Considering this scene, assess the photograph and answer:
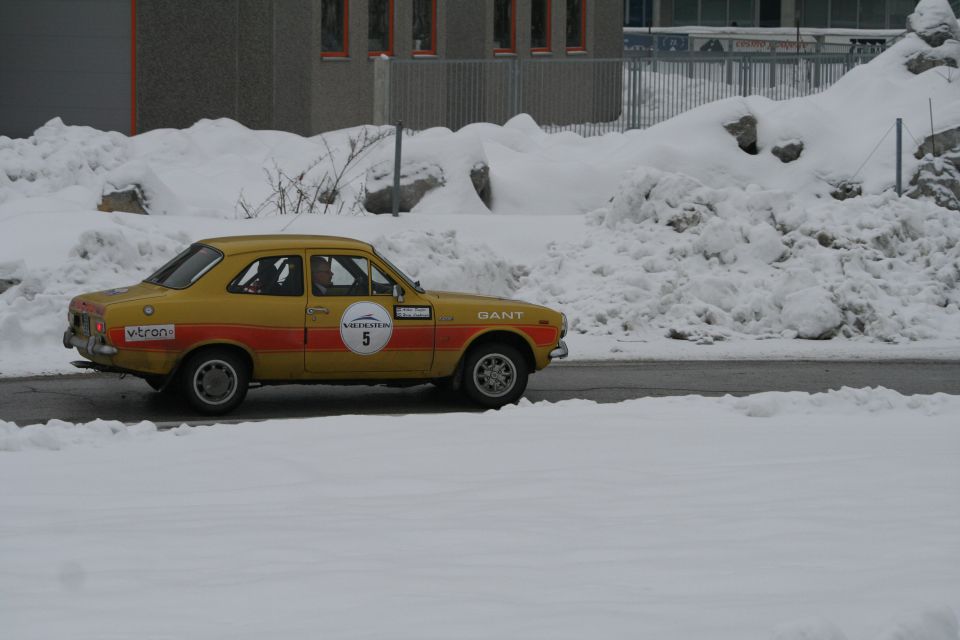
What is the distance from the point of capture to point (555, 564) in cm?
589

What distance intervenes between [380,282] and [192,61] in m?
19.3

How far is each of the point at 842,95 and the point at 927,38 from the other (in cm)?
205

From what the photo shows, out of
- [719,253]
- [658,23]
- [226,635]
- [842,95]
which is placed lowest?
[226,635]

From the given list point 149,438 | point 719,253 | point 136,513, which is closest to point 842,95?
point 719,253

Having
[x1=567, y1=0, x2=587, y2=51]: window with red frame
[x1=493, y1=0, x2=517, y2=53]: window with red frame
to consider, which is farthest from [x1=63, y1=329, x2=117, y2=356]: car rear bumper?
[x1=567, y1=0, x2=587, y2=51]: window with red frame

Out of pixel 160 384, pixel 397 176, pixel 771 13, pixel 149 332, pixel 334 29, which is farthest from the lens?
pixel 771 13

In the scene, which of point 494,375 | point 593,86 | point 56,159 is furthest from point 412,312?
point 593,86

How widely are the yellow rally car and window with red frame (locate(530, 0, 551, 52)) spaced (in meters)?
22.5

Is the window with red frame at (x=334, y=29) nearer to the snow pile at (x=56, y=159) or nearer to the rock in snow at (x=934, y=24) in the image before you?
the snow pile at (x=56, y=159)

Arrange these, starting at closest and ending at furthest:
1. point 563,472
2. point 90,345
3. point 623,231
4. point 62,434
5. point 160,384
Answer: point 563,472
point 62,434
point 90,345
point 160,384
point 623,231

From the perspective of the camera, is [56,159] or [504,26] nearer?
[56,159]

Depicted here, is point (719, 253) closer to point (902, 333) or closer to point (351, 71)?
point (902, 333)

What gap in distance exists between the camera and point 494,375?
11.3 metres

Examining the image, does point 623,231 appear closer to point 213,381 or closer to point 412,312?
point 412,312
